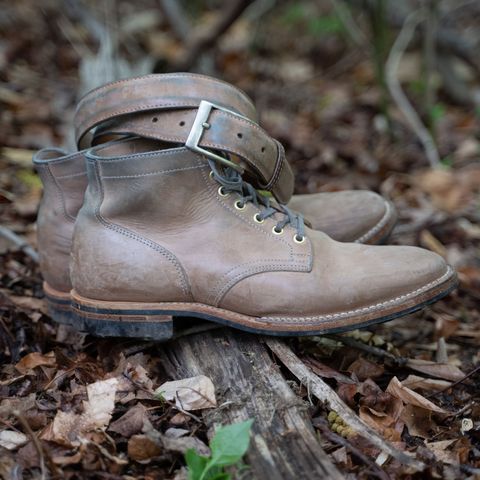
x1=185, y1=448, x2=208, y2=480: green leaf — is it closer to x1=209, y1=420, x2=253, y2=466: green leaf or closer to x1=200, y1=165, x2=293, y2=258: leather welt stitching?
x1=209, y1=420, x2=253, y2=466: green leaf

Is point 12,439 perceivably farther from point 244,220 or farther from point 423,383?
point 423,383

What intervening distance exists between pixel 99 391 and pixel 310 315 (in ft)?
2.38

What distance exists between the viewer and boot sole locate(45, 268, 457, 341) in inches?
84.9

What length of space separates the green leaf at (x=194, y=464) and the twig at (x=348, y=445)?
1.28 ft

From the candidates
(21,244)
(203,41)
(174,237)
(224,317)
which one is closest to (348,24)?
(203,41)

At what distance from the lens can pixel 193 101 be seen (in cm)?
215

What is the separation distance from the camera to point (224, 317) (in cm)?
217

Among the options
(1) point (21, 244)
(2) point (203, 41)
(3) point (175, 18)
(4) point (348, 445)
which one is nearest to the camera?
(4) point (348, 445)

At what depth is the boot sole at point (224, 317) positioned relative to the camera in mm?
2156

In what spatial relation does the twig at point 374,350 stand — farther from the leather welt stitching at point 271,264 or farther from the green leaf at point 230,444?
the green leaf at point 230,444

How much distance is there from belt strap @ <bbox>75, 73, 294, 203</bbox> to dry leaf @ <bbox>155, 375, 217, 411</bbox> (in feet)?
2.37

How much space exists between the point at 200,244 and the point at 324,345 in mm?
601

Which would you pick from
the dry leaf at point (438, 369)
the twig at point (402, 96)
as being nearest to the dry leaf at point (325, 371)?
the dry leaf at point (438, 369)

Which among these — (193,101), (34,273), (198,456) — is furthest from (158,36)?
(198,456)
